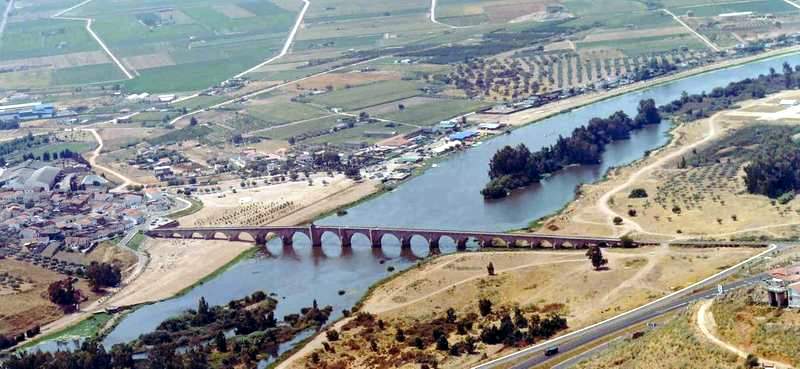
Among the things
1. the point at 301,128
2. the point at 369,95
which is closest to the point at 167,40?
the point at 369,95

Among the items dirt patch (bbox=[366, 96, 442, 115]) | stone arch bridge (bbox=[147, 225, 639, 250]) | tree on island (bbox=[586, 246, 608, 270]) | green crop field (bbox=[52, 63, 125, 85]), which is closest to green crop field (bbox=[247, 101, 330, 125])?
dirt patch (bbox=[366, 96, 442, 115])

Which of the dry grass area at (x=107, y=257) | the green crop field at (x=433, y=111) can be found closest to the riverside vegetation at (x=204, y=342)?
the dry grass area at (x=107, y=257)

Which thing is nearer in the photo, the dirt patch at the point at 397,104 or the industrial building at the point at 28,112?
the dirt patch at the point at 397,104

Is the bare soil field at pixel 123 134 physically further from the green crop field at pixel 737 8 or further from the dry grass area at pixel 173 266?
the green crop field at pixel 737 8

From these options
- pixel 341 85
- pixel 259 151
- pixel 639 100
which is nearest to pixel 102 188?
pixel 259 151

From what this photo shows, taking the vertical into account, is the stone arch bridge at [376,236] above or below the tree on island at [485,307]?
below

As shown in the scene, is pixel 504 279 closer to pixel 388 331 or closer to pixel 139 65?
pixel 388 331

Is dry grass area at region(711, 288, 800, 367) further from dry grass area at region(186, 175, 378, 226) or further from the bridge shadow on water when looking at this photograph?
dry grass area at region(186, 175, 378, 226)
